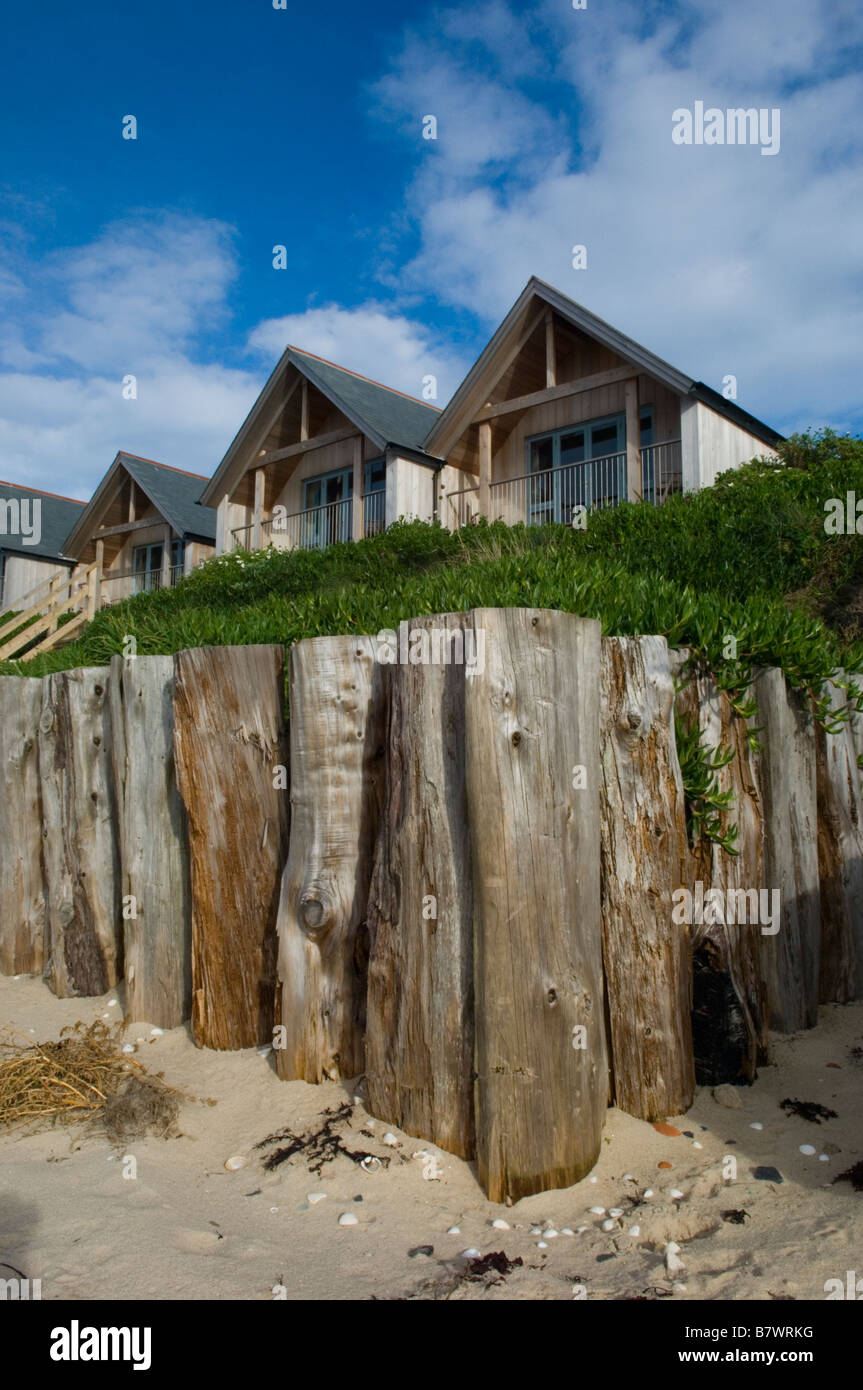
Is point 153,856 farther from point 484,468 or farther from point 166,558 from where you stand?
point 166,558

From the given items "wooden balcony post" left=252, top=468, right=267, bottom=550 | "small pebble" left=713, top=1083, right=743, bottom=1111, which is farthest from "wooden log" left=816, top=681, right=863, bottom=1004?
"wooden balcony post" left=252, top=468, right=267, bottom=550

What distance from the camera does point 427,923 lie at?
10.6 feet

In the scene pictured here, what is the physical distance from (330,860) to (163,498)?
23798 mm

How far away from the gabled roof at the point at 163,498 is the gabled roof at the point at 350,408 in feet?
6.58

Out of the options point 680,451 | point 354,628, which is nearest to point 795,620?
point 354,628

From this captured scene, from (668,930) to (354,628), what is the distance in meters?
2.53

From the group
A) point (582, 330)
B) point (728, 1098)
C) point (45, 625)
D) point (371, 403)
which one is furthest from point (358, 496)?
point (728, 1098)

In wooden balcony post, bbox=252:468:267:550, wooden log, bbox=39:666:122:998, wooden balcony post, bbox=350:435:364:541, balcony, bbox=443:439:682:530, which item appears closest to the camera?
wooden log, bbox=39:666:122:998

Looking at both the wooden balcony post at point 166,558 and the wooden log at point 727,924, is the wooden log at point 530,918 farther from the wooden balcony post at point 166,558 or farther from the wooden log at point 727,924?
the wooden balcony post at point 166,558

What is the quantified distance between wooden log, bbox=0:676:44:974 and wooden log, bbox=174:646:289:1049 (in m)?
1.91

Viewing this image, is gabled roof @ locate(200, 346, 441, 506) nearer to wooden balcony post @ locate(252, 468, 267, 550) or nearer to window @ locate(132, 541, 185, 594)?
wooden balcony post @ locate(252, 468, 267, 550)

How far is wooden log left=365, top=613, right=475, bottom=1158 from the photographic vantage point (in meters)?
3.16

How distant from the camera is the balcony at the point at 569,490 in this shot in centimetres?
1639

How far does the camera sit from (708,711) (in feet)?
12.7
